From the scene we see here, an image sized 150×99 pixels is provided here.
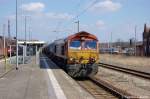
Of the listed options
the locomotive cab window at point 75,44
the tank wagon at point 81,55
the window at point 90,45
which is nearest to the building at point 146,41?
the window at point 90,45

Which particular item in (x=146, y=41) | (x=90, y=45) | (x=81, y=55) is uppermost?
(x=146, y=41)

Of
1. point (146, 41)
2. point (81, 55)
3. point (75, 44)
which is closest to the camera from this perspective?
point (81, 55)

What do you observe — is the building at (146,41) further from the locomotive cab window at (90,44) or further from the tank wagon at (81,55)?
the tank wagon at (81,55)

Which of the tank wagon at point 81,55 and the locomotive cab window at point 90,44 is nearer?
the tank wagon at point 81,55

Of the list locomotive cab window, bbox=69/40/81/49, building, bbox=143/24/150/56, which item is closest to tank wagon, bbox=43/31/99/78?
locomotive cab window, bbox=69/40/81/49

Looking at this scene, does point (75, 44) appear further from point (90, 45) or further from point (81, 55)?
point (90, 45)

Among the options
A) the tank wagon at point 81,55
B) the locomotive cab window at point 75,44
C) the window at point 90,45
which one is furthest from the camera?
the window at point 90,45

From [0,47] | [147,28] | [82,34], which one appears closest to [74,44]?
[82,34]

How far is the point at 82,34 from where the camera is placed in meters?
31.1

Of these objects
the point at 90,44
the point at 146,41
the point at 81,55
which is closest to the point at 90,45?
the point at 90,44

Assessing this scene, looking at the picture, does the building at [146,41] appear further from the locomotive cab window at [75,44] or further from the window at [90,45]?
the locomotive cab window at [75,44]

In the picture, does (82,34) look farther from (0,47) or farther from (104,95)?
(0,47)

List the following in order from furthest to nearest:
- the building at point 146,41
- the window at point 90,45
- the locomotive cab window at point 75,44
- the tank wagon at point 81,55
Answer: the building at point 146,41 → the window at point 90,45 → the locomotive cab window at point 75,44 → the tank wagon at point 81,55

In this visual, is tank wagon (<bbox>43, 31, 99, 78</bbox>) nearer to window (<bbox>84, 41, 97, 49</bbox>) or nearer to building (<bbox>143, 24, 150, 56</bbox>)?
window (<bbox>84, 41, 97, 49</bbox>)
